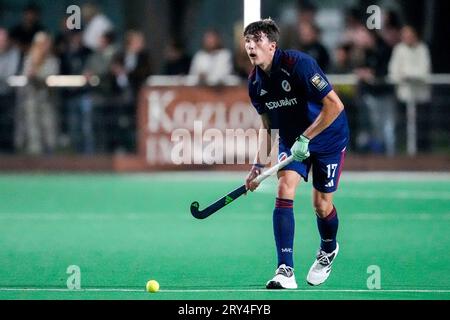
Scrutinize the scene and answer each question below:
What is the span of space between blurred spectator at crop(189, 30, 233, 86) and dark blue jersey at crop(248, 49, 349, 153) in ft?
30.7

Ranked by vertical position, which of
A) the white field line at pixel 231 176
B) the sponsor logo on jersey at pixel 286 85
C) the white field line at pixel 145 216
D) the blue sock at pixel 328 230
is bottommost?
the white field line at pixel 231 176

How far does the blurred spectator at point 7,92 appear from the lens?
19453 millimetres

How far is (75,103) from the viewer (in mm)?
19359

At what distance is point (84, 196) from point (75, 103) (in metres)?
3.64

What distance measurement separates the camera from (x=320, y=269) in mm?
9266

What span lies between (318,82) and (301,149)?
17.3 inches

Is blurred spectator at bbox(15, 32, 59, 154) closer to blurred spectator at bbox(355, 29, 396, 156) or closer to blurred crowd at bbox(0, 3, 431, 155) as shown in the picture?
blurred crowd at bbox(0, 3, 431, 155)

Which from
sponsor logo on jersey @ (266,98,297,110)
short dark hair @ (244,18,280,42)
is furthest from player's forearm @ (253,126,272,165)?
short dark hair @ (244,18,280,42)

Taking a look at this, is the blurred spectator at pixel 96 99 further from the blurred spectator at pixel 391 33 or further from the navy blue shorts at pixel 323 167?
the navy blue shorts at pixel 323 167

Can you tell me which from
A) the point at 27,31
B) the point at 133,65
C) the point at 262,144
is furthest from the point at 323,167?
the point at 27,31

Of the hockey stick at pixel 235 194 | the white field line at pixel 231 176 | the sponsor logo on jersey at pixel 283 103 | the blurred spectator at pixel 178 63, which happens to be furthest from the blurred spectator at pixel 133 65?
the sponsor logo on jersey at pixel 283 103

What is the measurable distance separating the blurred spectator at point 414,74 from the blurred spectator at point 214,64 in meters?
2.19
